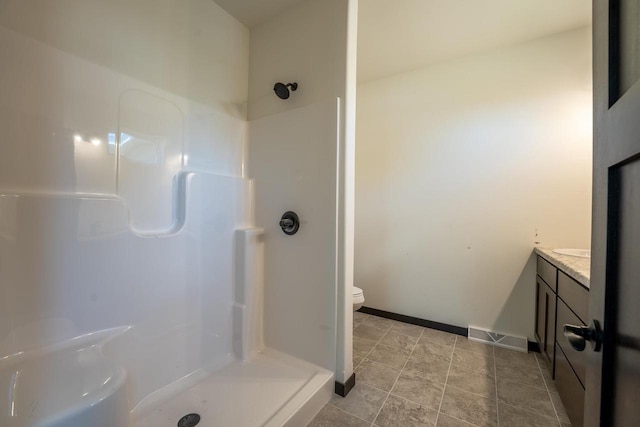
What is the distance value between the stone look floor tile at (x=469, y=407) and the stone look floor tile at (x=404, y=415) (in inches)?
4.3

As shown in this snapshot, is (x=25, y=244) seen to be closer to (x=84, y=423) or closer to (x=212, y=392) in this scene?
(x=84, y=423)

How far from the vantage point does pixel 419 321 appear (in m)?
2.41

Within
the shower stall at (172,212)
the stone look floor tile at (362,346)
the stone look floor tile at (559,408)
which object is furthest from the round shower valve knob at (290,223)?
the stone look floor tile at (559,408)

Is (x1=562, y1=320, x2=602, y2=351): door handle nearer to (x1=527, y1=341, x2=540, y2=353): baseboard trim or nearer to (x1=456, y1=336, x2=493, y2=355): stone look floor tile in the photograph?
(x1=456, y1=336, x2=493, y2=355): stone look floor tile

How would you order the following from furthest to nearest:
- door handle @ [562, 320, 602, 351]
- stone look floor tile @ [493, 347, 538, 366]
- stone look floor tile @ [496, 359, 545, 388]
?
1. stone look floor tile @ [493, 347, 538, 366]
2. stone look floor tile @ [496, 359, 545, 388]
3. door handle @ [562, 320, 602, 351]

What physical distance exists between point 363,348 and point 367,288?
2.47 feet

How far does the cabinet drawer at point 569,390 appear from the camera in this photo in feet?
3.72

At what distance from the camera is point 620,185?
0.52 meters

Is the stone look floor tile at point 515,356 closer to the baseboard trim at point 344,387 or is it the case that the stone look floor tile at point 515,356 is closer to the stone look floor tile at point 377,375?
the stone look floor tile at point 377,375

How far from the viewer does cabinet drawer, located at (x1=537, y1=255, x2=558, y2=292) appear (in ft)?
5.05

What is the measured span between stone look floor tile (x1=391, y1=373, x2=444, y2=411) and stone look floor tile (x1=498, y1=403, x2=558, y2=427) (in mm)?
306

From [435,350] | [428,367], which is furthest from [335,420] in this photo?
[435,350]

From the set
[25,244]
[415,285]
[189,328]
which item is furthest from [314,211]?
[415,285]

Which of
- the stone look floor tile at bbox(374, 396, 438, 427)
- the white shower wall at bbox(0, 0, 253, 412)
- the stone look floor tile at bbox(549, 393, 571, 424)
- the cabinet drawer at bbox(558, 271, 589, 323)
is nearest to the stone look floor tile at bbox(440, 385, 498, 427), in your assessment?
the stone look floor tile at bbox(374, 396, 438, 427)
